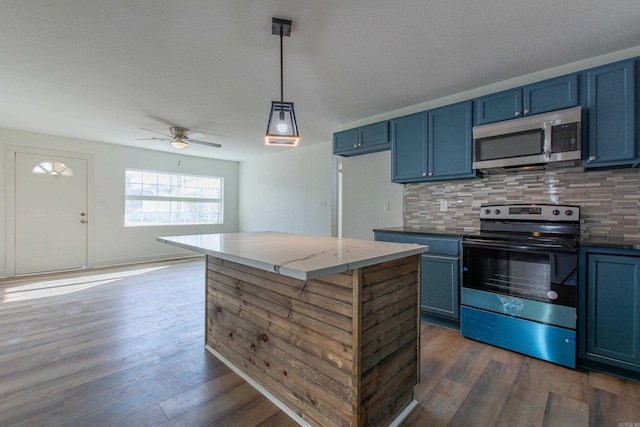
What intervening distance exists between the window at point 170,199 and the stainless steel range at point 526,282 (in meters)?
6.00

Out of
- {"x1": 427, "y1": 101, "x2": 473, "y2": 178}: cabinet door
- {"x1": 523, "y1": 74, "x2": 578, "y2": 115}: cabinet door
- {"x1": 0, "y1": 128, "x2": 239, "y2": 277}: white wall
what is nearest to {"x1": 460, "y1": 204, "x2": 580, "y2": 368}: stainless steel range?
{"x1": 427, "y1": 101, "x2": 473, "y2": 178}: cabinet door

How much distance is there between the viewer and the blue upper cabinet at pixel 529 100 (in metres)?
2.29

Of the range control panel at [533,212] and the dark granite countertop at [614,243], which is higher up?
the range control panel at [533,212]

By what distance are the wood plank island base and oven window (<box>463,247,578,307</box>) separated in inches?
40.4

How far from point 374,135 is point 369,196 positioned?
2.69ft

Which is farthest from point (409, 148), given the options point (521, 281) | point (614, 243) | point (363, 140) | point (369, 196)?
point (614, 243)

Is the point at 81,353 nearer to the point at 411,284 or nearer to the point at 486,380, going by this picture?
the point at 411,284

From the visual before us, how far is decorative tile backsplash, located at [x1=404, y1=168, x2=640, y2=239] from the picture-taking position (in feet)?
7.46

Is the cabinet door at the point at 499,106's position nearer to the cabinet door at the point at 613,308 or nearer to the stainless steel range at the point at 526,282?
the stainless steel range at the point at 526,282

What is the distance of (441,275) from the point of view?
2.74 meters

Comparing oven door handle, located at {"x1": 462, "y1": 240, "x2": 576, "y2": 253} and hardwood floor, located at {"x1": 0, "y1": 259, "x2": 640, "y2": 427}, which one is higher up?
oven door handle, located at {"x1": 462, "y1": 240, "x2": 576, "y2": 253}

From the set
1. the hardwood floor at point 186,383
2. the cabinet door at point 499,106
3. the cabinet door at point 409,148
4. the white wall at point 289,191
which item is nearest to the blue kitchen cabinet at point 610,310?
the hardwood floor at point 186,383

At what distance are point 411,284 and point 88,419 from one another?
1.97m

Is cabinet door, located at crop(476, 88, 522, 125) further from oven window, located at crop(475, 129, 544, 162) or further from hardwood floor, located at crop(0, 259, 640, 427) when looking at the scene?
hardwood floor, located at crop(0, 259, 640, 427)
